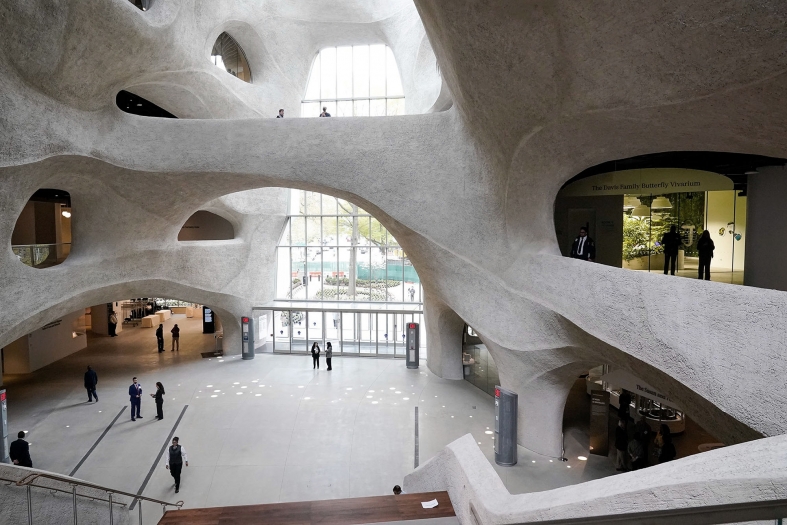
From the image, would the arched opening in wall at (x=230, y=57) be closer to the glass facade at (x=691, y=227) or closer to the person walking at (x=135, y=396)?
the person walking at (x=135, y=396)

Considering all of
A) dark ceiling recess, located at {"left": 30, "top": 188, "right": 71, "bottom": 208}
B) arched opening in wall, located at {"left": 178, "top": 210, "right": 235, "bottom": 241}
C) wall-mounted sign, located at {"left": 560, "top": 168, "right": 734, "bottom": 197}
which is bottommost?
arched opening in wall, located at {"left": 178, "top": 210, "right": 235, "bottom": 241}

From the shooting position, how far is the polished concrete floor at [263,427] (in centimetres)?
1090

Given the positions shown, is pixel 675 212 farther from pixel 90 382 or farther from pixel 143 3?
pixel 90 382

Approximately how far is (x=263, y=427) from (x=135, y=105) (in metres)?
13.8

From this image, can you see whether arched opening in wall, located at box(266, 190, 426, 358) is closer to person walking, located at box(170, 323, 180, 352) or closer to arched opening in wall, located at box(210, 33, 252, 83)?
person walking, located at box(170, 323, 180, 352)

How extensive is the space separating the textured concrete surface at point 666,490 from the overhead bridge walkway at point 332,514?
103 centimetres

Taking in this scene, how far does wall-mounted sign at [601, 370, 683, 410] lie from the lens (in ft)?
33.9

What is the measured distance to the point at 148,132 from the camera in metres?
13.5

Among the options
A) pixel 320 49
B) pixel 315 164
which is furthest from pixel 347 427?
pixel 320 49

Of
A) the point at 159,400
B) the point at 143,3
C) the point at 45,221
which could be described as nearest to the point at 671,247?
the point at 159,400

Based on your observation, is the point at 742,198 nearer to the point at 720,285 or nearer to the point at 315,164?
the point at 720,285

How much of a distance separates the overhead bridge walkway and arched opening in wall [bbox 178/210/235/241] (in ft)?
64.2

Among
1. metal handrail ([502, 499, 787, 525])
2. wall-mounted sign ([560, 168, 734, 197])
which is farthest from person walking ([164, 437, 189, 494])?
wall-mounted sign ([560, 168, 734, 197])

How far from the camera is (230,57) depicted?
21.9 m
